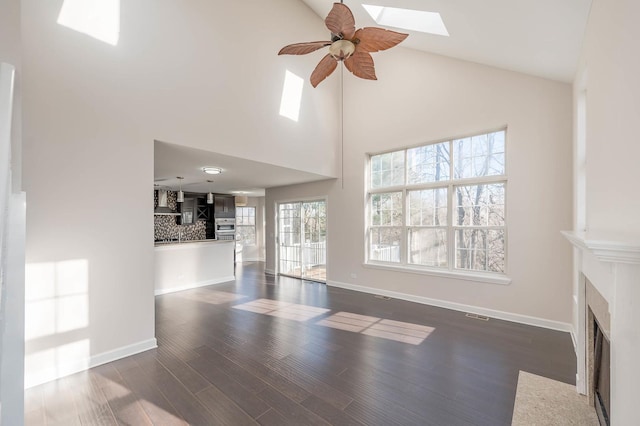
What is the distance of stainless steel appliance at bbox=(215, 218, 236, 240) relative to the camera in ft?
31.0

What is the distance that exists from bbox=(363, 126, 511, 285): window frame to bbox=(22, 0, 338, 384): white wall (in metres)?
2.86

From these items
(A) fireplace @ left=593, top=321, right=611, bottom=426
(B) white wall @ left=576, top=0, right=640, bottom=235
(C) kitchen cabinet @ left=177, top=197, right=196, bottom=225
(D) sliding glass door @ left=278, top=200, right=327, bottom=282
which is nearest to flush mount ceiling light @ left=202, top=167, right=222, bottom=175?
(D) sliding glass door @ left=278, top=200, right=327, bottom=282

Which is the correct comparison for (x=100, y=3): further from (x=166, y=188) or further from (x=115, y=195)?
(x=166, y=188)

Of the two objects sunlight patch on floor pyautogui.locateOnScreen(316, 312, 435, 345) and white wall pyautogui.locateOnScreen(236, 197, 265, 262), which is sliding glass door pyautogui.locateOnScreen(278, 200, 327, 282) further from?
white wall pyautogui.locateOnScreen(236, 197, 265, 262)

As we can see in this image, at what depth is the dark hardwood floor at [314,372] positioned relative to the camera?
212 centimetres

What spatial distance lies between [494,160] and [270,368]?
4.34 meters

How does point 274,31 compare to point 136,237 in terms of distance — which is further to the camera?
point 274,31

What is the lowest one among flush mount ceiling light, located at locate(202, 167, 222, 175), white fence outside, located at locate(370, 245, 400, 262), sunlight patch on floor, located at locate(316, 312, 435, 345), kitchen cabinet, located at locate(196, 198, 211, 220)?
sunlight patch on floor, located at locate(316, 312, 435, 345)

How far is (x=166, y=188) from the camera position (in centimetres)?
824

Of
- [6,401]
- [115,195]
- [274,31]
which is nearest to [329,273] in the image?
[115,195]

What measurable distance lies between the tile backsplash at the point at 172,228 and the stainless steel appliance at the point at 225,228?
22.1 inches

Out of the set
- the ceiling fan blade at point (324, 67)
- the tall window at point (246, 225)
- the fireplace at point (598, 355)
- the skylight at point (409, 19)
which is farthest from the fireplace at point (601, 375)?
the tall window at point (246, 225)

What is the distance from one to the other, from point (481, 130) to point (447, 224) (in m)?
1.61

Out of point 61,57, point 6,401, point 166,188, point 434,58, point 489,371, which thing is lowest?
point 489,371
